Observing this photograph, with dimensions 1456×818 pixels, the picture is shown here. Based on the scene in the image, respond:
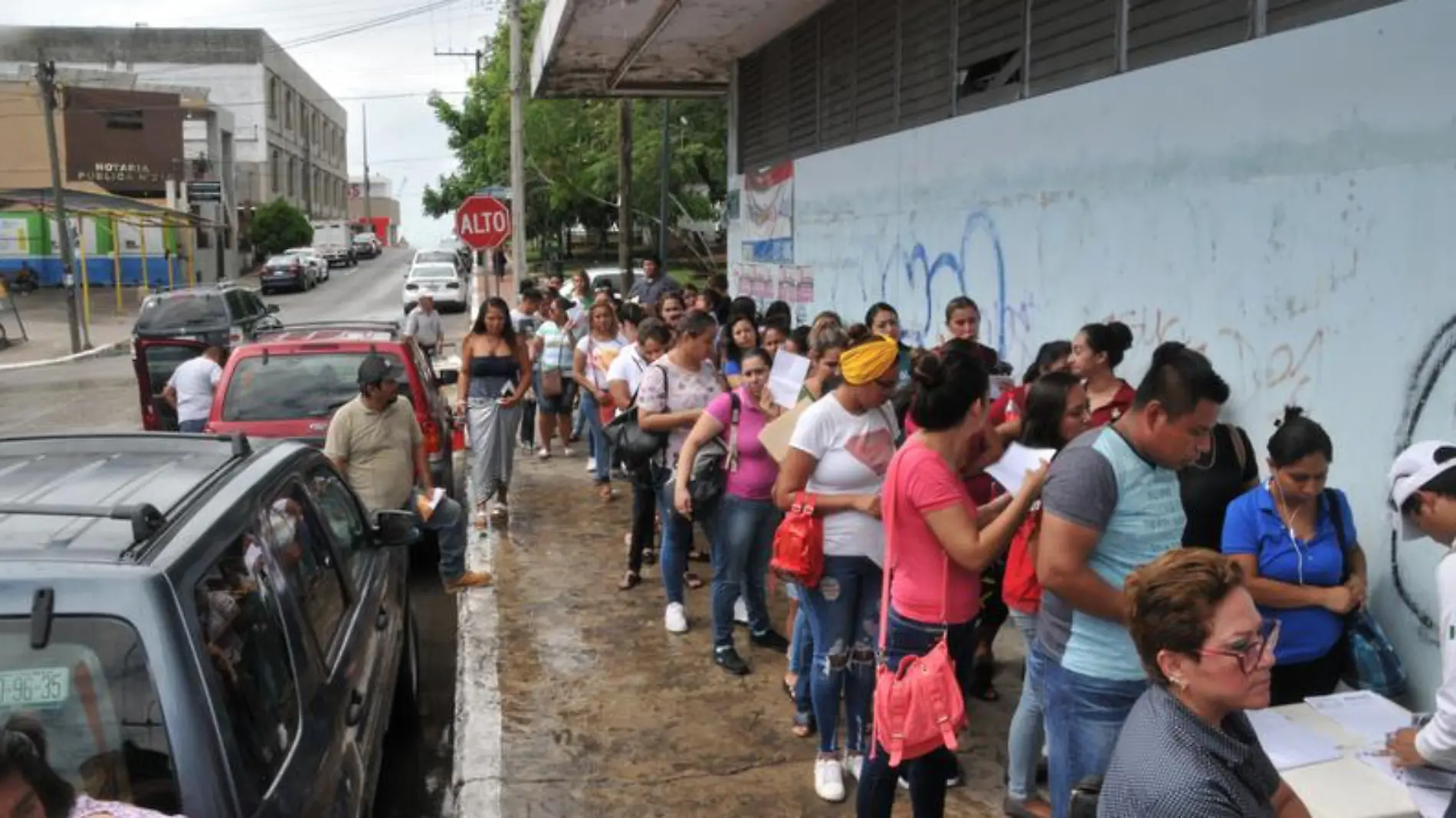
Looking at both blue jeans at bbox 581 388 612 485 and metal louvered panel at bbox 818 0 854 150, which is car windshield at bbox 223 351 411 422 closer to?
blue jeans at bbox 581 388 612 485

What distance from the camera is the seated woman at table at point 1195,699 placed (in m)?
2.10

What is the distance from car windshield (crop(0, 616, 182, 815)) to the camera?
243 centimetres

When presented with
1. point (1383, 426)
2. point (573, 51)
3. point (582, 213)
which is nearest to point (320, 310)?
point (582, 213)

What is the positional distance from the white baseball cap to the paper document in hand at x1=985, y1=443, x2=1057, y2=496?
986 mm

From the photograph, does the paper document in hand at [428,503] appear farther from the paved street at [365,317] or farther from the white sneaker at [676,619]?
the white sneaker at [676,619]

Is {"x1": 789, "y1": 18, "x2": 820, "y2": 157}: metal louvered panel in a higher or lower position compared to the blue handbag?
higher

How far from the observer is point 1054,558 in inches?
123

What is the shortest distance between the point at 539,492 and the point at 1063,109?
5.57 m

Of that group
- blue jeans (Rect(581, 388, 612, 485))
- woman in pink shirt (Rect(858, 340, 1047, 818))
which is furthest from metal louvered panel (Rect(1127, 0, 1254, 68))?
blue jeans (Rect(581, 388, 612, 485))

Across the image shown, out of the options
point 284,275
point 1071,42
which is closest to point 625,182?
point 1071,42

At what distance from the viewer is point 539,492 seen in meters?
10.3

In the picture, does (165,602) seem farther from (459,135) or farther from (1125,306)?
(459,135)

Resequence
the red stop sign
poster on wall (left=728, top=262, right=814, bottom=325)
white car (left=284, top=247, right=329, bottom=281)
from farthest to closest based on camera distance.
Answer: white car (left=284, top=247, right=329, bottom=281) → the red stop sign → poster on wall (left=728, top=262, right=814, bottom=325)

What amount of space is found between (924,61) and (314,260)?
42.1 metres
